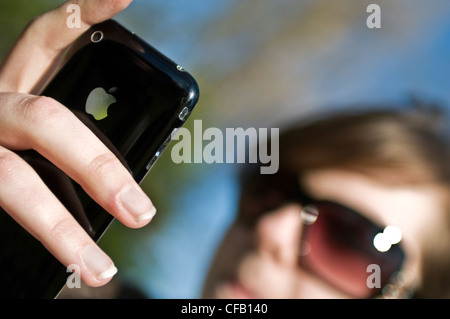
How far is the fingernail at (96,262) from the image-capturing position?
0.31m

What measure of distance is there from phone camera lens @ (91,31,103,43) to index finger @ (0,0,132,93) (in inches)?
0.5

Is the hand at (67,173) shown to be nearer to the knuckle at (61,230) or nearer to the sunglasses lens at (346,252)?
the knuckle at (61,230)

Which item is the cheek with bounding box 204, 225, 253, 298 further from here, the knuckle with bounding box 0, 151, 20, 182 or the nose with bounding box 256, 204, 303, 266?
the knuckle with bounding box 0, 151, 20, 182

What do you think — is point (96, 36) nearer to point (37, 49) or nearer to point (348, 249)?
point (37, 49)

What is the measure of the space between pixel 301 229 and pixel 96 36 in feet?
1.61

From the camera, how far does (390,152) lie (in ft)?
2.23

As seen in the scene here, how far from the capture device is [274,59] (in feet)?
4.74

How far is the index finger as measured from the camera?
40cm

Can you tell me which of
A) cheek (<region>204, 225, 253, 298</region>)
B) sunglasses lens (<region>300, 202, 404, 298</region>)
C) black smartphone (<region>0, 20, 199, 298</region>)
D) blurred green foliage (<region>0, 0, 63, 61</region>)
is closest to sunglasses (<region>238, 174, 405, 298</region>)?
sunglasses lens (<region>300, 202, 404, 298</region>)

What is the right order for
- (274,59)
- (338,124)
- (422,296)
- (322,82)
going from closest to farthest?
(422,296)
(338,124)
(322,82)
(274,59)

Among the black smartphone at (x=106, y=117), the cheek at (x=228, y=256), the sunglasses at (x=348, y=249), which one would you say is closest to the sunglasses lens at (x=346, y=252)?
A: the sunglasses at (x=348, y=249)

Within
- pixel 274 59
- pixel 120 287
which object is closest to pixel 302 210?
pixel 120 287

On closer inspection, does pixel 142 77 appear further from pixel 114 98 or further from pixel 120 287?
pixel 120 287

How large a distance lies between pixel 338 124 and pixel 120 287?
0.59 m
